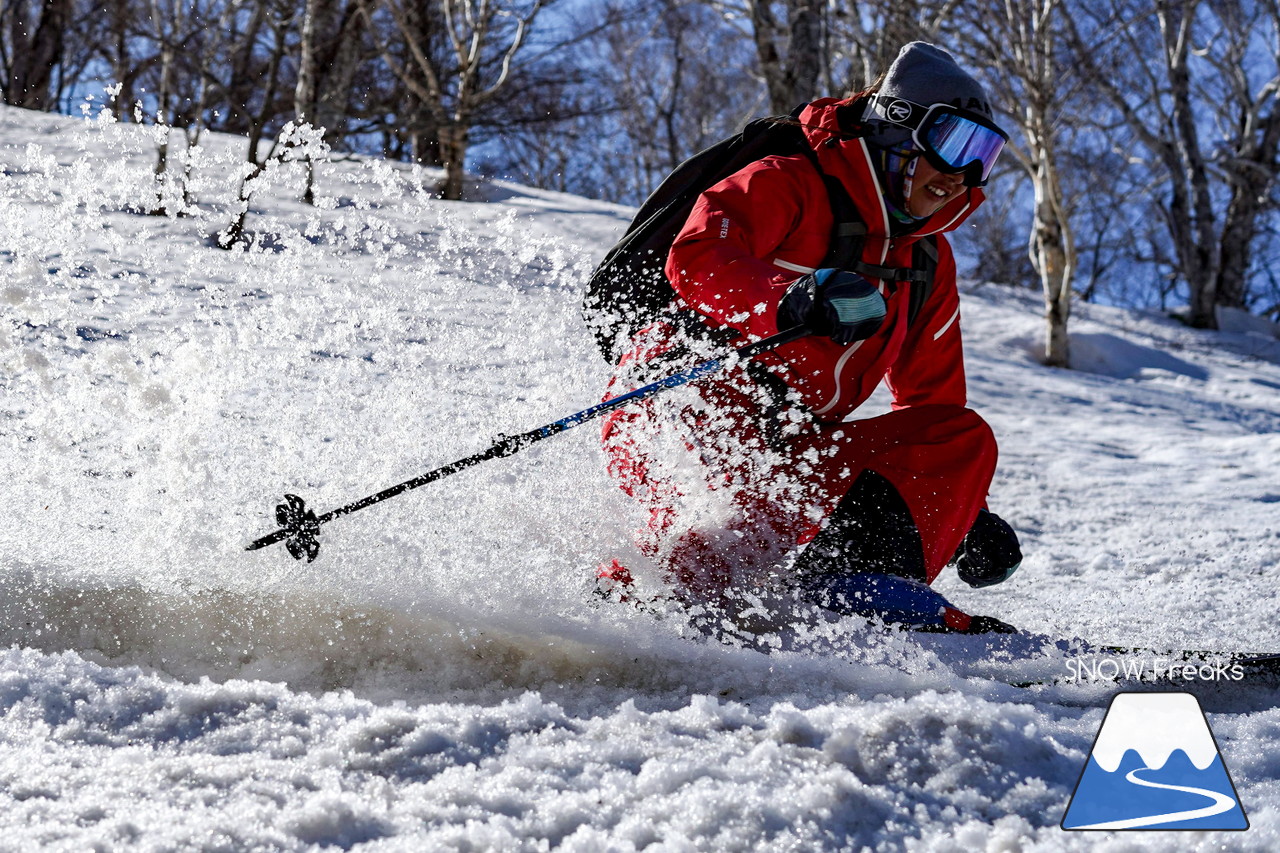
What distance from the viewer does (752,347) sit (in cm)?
249

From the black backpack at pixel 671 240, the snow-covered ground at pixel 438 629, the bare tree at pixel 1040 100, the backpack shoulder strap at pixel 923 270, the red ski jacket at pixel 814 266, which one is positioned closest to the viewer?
the snow-covered ground at pixel 438 629

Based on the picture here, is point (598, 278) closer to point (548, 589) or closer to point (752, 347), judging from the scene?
point (752, 347)

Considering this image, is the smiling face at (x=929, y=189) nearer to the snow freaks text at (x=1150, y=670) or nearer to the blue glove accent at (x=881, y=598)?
the blue glove accent at (x=881, y=598)

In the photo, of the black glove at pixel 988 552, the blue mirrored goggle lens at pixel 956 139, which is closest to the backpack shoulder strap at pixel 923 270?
the blue mirrored goggle lens at pixel 956 139

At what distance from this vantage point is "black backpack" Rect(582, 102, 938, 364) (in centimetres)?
A: 262

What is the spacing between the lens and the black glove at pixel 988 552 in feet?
9.43

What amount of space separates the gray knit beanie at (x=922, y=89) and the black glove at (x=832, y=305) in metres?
0.53

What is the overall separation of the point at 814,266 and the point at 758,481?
58 centimetres


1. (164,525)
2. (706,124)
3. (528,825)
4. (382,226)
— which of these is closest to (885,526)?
(528,825)

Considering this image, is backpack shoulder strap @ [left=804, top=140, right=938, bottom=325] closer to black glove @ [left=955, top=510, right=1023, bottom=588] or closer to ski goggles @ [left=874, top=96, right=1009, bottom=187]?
ski goggles @ [left=874, top=96, right=1009, bottom=187]

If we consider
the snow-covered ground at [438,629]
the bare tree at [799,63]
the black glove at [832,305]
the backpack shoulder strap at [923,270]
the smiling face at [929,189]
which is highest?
the bare tree at [799,63]

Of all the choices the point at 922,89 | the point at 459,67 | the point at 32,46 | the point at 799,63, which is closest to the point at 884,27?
the point at 799,63

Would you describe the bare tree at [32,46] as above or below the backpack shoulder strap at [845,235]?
above

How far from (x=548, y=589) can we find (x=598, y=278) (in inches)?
31.6
